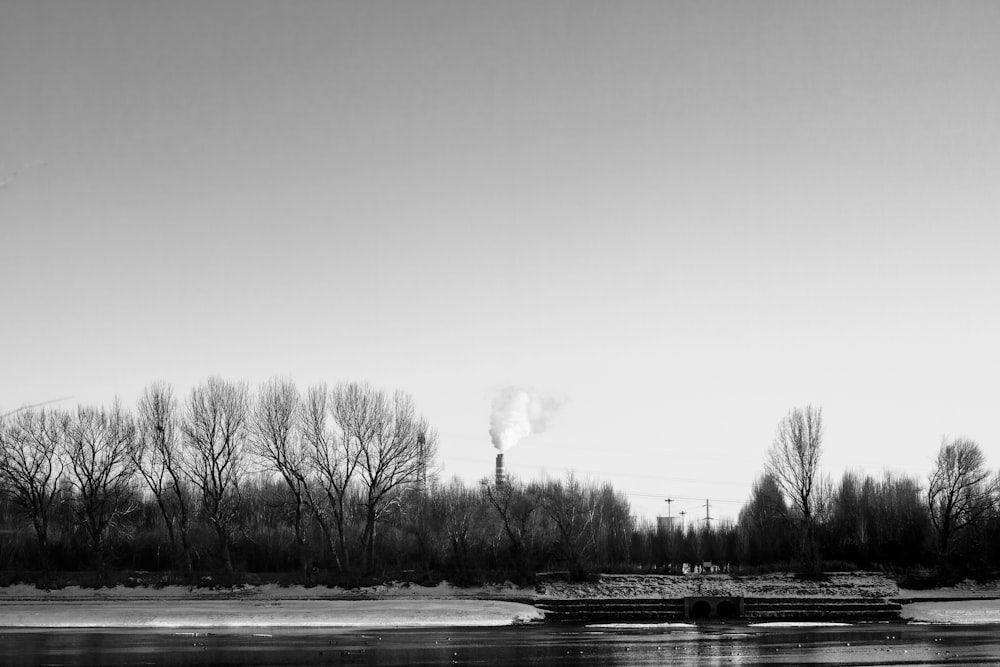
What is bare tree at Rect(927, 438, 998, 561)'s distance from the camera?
6794 cm

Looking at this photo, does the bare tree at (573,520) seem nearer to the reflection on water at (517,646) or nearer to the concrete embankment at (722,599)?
the concrete embankment at (722,599)

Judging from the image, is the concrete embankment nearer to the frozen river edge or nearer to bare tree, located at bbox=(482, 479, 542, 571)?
the frozen river edge

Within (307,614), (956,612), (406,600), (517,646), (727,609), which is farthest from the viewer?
(406,600)

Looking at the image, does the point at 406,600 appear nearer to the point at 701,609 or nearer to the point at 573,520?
the point at 701,609

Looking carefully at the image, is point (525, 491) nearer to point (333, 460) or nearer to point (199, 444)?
point (333, 460)

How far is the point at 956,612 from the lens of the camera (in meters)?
44.1

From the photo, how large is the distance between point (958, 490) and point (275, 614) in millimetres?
53255

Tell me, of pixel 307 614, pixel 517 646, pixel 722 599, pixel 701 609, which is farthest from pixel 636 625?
pixel 307 614

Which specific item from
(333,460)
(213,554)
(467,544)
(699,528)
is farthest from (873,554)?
(213,554)

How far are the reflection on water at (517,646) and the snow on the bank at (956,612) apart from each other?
6.62m

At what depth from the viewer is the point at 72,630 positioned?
117 feet

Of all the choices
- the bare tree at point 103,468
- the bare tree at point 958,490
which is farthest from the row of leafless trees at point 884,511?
the bare tree at point 103,468

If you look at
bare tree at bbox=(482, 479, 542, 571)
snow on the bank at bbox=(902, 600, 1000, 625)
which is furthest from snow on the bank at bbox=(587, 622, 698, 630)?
bare tree at bbox=(482, 479, 542, 571)

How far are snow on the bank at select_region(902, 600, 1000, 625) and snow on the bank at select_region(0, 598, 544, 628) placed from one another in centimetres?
1855
